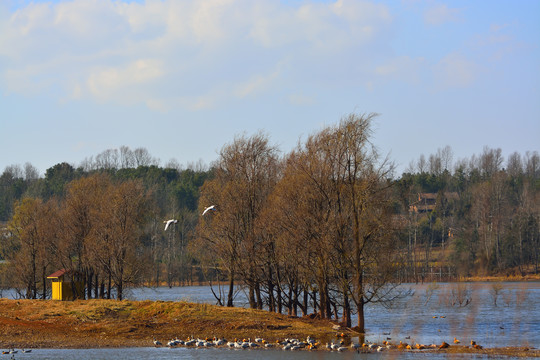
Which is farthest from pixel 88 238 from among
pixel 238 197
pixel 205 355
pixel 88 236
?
pixel 205 355

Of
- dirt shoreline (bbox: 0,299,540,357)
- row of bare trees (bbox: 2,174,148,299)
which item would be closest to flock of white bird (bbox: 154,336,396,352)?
dirt shoreline (bbox: 0,299,540,357)

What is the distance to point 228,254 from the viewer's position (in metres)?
44.9

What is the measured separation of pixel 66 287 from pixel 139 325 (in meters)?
18.2

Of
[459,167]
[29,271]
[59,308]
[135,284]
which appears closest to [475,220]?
[59,308]

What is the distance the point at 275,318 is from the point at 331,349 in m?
9.44

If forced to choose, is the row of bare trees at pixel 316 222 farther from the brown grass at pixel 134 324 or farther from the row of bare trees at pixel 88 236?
the row of bare trees at pixel 88 236

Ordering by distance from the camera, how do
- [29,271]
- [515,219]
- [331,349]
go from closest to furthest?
[331,349], [515,219], [29,271]

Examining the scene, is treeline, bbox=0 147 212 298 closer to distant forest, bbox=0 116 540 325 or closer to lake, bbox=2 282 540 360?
distant forest, bbox=0 116 540 325

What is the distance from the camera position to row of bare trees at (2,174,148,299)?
179ft

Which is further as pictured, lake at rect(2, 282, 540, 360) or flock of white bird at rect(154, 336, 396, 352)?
flock of white bird at rect(154, 336, 396, 352)

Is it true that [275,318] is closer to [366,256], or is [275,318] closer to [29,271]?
[366,256]

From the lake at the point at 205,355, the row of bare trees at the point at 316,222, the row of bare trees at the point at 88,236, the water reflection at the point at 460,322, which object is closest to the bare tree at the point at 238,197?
the row of bare trees at the point at 316,222

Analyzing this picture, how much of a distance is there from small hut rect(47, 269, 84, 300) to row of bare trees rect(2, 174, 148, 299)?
116cm

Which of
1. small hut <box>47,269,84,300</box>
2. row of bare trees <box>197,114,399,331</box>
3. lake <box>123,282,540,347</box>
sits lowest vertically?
lake <box>123,282,540,347</box>
